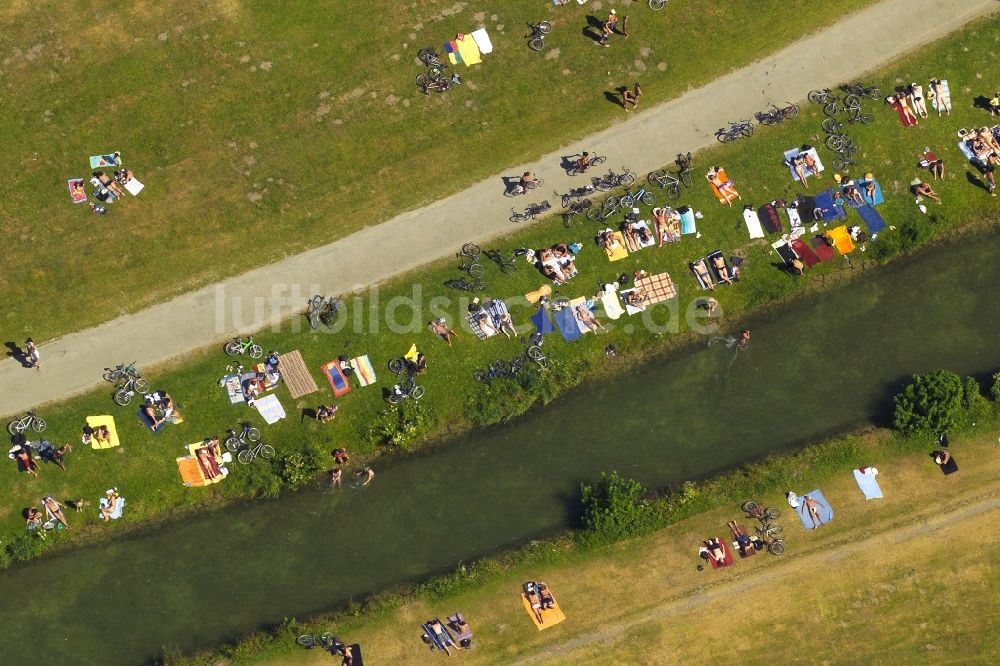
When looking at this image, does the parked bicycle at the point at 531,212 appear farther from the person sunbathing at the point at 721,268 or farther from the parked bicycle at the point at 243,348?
the parked bicycle at the point at 243,348

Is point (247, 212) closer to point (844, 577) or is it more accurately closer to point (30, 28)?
point (30, 28)

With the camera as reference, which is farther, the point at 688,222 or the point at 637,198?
the point at 688,222

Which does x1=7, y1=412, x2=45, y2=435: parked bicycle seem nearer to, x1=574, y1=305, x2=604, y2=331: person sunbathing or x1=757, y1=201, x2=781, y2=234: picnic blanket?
x1=574, y1=305, x2=604, y2=331: person sunbathing

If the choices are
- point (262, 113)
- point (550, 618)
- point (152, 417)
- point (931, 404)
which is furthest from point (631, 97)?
point (152, 417)

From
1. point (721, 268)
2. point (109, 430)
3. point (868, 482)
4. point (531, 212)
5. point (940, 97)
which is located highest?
point (531, 212)

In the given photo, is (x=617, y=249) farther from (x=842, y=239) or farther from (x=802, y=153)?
(x=842, y=239)

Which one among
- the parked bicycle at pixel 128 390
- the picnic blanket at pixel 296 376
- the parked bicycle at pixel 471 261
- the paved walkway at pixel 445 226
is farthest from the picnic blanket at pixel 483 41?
the parked bicycle at pixel 128 390
